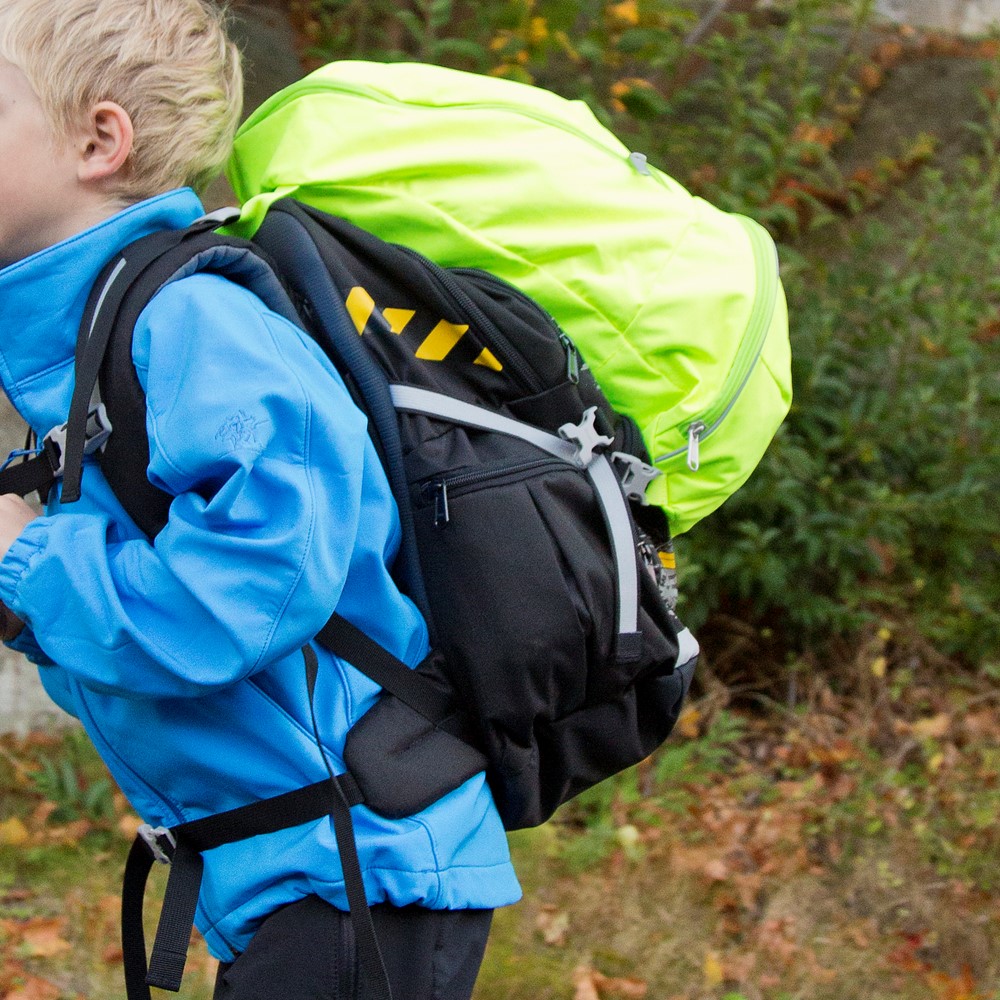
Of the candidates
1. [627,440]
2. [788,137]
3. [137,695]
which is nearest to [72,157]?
[137,695]

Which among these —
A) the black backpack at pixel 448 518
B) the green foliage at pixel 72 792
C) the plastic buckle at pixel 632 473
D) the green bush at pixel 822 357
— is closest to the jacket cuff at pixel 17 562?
the black backpack at pixel 448 518

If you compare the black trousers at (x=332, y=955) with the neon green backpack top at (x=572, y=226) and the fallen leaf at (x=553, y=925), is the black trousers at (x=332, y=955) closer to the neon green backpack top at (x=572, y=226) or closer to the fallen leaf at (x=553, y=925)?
the neon green backpack top at (x=572, y=226)

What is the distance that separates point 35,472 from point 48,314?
0.69ft

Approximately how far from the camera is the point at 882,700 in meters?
4.70

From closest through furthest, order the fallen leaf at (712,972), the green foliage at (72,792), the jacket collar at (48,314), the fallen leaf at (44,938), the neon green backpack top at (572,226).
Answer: the jacket collar at (48,314) < the neon green backpack top at (572,226) < the fallen leaf at (44,938) < the fallen leaf at (712,972) < the green foliage at (72,792)

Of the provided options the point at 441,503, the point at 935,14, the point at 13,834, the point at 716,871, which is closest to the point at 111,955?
the point at 13,834

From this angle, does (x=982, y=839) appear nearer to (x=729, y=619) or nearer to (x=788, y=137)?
(x=729, y=619)

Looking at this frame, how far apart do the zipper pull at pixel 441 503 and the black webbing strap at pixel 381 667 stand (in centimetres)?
20

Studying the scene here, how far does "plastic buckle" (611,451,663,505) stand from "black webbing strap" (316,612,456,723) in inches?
17.2

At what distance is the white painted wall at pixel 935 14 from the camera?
6.59m

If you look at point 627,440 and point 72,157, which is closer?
point 72,157

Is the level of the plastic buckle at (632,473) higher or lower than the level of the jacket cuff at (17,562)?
→ higher

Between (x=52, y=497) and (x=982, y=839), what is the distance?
11.9 feet

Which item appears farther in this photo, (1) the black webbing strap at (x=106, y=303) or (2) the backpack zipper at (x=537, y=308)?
(2) the backpack zipper at (x=537, y=308)
